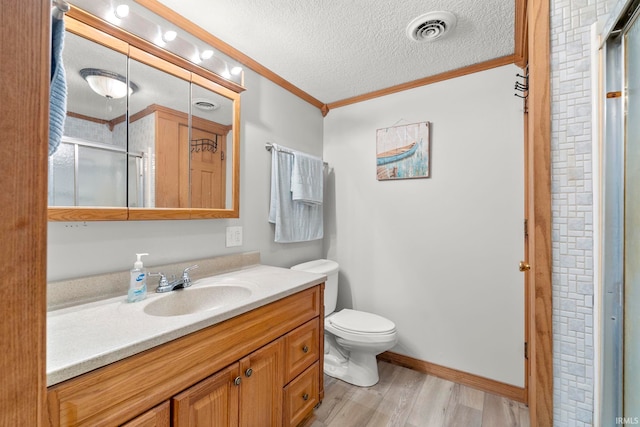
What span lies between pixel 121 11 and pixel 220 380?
61.3 inches

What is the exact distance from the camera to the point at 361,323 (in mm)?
1847

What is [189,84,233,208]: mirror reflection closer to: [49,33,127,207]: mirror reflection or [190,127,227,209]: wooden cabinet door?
[190,127,227,209]: wooden cabinet door

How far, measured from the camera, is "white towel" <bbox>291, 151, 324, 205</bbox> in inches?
78.6

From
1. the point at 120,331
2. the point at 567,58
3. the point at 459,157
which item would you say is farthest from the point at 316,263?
the point at 567,58

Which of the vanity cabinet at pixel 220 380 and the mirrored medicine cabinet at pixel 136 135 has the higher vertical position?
the mirrored medicine cabinet at pixel 136 135

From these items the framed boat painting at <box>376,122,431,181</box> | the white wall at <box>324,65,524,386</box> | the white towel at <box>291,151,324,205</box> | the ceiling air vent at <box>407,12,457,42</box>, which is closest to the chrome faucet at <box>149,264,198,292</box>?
the white towel at <box>291,151,324,205</box>

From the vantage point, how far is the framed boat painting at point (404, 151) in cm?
197

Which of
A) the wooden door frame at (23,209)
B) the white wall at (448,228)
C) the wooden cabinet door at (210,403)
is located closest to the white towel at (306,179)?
the white wall at (448,228)

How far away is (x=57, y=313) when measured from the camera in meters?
0.92

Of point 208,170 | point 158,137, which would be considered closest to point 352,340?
point 208,170

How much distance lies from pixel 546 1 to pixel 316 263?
73.0 inches

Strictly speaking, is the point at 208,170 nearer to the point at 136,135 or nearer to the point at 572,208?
the point at 136,135

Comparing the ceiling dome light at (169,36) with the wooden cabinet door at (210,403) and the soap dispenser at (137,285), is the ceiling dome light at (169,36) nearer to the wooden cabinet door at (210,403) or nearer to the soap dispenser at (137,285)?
the soap dispenser at (137,285)

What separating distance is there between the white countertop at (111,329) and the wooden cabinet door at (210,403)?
0.68 ft
